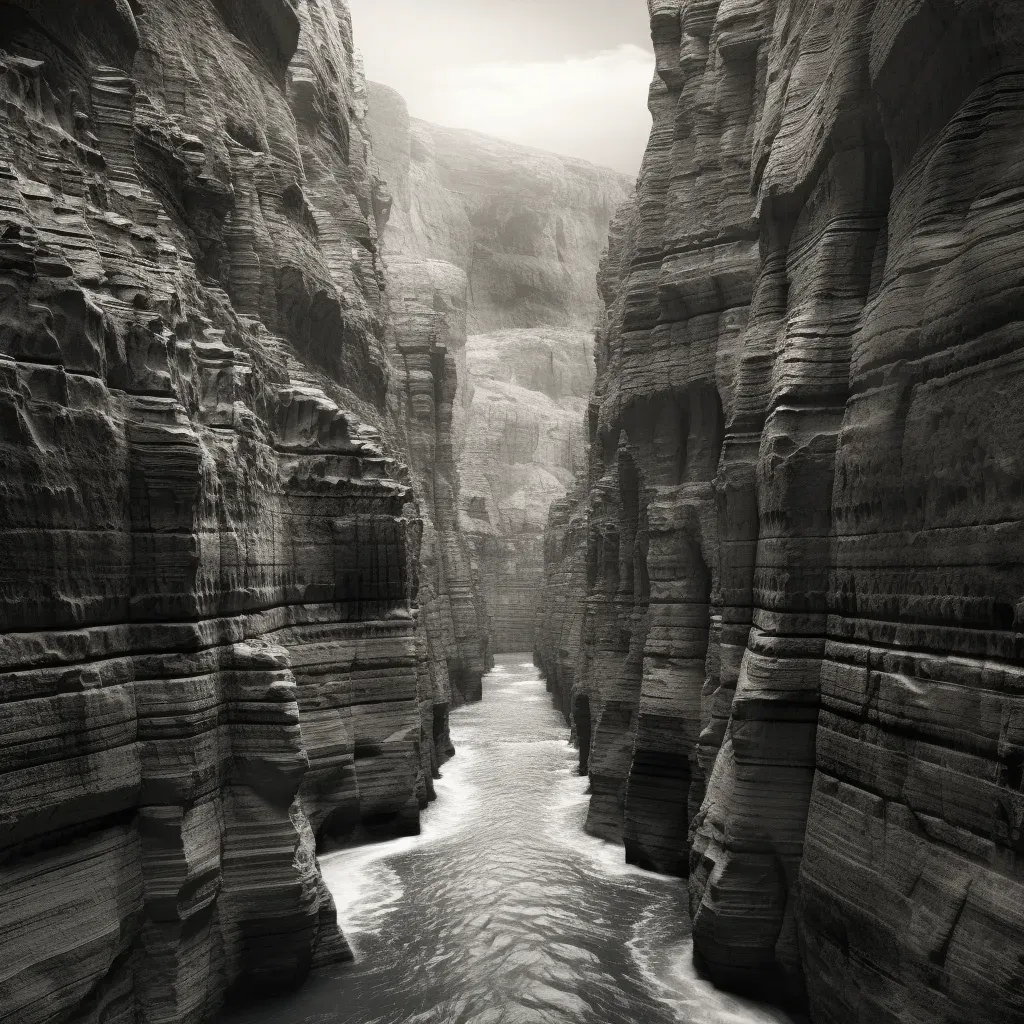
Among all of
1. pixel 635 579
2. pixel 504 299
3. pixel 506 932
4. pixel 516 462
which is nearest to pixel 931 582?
pixel 506 932

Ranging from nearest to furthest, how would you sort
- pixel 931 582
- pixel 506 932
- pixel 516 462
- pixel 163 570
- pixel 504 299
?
1. pixel 931 582
2. pixel 163 570
3. pixel 506 932
4. pixel 516 462
5. pixel 504 299

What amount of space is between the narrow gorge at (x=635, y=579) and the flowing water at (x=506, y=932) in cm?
10

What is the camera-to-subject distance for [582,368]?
91938 millimetres

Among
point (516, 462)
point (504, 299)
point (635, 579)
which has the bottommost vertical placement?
point (635, 579)

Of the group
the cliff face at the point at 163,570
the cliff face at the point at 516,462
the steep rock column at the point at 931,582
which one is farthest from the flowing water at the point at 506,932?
the cliff face at the point at 516,462

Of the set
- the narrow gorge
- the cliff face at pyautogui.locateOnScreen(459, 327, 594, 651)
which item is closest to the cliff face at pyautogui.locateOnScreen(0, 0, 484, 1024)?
the narrow gorge

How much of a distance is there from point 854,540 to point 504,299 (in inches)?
3784

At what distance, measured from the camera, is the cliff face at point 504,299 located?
69.3 m

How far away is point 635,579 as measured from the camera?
23.7 meters

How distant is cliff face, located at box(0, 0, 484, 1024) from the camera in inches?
342

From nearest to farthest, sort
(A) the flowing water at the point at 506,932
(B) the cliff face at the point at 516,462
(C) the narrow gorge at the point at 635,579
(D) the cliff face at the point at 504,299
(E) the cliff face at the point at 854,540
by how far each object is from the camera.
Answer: (E) the cliff face at the point at 854,540 < (C) the narrow gorge at the point at 635,579 < (A) the flowing water at the point at 506,932 < (B) the cliff face at the point at 516,462 < (D) the cliff face at the point at 504,299

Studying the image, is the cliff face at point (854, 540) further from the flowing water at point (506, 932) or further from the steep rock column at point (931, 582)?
the flowing water at point (506, 932)

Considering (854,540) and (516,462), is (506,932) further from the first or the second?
(516,462)

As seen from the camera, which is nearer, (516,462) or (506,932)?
(506,932)
